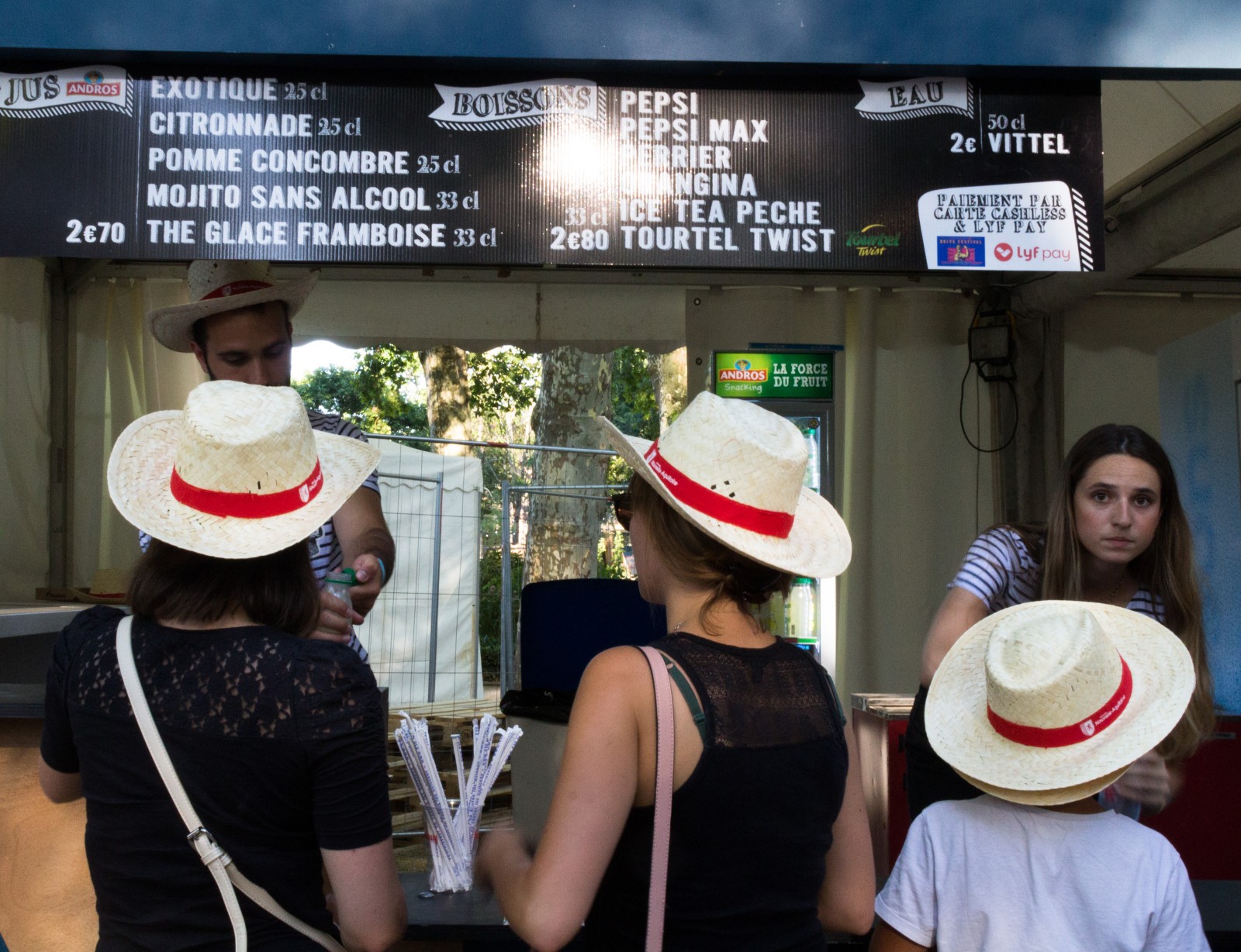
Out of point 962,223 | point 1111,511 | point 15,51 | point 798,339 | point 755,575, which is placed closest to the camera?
point 755,575

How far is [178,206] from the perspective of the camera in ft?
9.48

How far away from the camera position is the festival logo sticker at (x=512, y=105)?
2.91m

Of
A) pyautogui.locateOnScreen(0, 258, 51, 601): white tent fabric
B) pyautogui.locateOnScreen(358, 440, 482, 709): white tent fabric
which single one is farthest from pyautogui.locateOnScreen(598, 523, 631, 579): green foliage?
pyautogui.locateOnScreen(0, 258, 51, 601): white tent fabric

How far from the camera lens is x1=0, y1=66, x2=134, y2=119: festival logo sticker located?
9.28 ft

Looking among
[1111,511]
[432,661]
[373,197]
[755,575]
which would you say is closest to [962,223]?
[1111,511]

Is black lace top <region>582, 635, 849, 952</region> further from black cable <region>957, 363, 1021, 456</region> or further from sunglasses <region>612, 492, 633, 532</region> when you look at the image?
black cable <region>957, 363, 1021, 456</region>

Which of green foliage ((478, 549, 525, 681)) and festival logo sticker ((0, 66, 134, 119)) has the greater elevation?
festival logo sticker ((0, 66, 134, 119))

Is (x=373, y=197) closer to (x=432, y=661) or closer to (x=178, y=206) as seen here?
(x=178, y=206)

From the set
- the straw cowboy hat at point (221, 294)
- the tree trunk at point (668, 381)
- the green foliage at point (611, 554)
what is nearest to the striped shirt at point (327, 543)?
the straw cowboy hat at point (221, 294)

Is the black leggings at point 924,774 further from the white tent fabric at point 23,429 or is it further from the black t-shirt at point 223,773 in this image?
the white tent fabric at point 23,429

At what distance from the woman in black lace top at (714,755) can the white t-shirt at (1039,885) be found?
0.14 m

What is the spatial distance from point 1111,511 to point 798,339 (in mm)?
3709

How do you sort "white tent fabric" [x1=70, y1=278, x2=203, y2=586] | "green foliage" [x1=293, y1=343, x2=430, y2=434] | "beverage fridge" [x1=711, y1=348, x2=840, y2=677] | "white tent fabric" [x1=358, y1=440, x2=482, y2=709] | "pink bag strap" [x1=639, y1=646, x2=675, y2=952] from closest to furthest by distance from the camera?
1. "pink bag strap" [x1=639, y1=646, x2=675, y2=952]
2. "beverage fridge" [x1=711, y1=348, x2=840, y2=677]
3. "white tent fabric" [x1=70, y1=278, x2=203, y2=586]
4. "white tent fabric" [x1=358, y1=440, x2=482, y2=709]
5. "green foliage" [x1=293, y1=343, x2=430, y2=434]

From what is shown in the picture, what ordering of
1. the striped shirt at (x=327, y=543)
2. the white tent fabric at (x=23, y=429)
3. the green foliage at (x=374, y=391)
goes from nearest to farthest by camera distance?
the striped shirt at (x=327, y=543) < the white tent fabric at (x=23, y=429) < the green foliage at (x=374, y=391)
